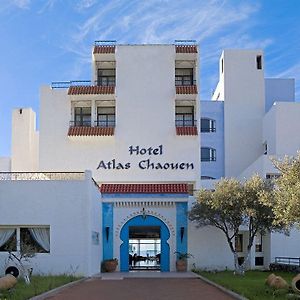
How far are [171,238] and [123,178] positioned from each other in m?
9.64

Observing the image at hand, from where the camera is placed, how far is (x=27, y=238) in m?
26.0

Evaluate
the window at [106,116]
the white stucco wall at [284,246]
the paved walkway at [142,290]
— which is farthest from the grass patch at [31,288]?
the window at [106,116]

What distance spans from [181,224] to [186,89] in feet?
41.8

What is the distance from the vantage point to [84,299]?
1678 cm

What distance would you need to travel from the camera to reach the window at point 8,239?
84.8 feet

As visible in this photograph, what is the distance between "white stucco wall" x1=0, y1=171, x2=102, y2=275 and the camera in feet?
84.0

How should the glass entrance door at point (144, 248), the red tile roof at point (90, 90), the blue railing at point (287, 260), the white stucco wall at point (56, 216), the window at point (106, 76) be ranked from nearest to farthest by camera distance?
1. the white stucco wall at point (56, 216)
2. the blue railing at point (287, 260)
3. the glass entrance door at point (144, 248)
4. the red tile roof at point (90, 90)
5. the window at point (106, 76)

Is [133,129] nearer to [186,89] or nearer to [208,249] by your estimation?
[186,89]

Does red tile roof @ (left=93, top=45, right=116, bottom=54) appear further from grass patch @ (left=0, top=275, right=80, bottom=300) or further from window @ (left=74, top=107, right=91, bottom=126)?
grass patch @ (left=0, top=275, right=80, bottom=300)

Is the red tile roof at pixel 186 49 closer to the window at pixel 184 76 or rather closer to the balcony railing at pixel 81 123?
the window at pixel 184 76

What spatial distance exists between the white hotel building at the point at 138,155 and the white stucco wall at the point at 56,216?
0.15 feet

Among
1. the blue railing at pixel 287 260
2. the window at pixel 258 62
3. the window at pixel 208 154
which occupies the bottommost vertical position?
the blue railing at pixel 287 260

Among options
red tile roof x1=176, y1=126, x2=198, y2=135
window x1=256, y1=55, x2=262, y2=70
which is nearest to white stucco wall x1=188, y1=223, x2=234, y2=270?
red tile roof x1=176, y1=126, x2=198, y2=135

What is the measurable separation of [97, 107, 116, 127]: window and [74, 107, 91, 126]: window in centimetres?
79
